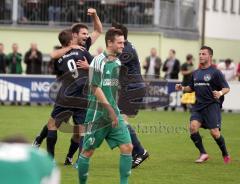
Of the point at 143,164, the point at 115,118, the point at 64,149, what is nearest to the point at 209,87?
the point at 143,164

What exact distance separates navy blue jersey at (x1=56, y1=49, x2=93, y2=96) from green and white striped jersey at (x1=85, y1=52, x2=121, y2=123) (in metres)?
2.21

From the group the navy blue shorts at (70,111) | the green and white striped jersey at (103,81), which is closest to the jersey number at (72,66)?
the navy blue shorts at (70,111)

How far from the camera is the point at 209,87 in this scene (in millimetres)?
14750

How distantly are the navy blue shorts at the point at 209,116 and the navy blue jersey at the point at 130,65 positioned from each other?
117 cm

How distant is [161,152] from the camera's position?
658 inches

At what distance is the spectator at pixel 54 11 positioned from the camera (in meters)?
39.9

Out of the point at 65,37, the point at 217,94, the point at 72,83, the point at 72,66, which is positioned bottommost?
the point at 217,94

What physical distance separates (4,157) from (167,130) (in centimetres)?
1900

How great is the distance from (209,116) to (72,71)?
2.82 m

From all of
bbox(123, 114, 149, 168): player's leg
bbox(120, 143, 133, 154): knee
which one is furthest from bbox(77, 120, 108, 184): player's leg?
bbox(123, 114, 149, 168): player's leg

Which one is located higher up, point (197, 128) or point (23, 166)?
point (23, 166)

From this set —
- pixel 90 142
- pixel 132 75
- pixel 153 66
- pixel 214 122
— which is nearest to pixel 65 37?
pixel 132 75

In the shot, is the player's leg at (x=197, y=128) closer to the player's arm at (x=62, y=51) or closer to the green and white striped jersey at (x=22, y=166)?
the player's arm at (x=62, y=51)

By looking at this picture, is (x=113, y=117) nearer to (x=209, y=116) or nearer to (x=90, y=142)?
(x=90, y=142)
